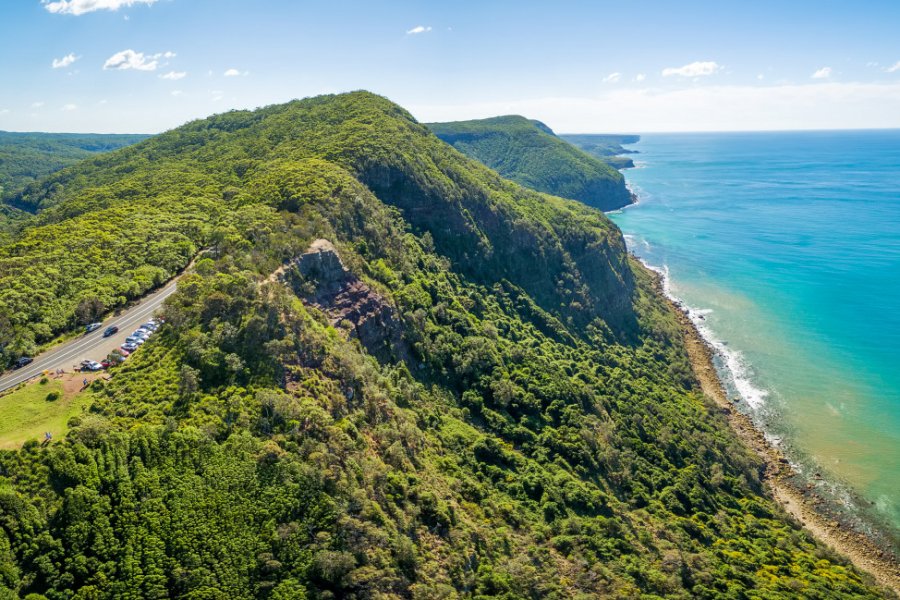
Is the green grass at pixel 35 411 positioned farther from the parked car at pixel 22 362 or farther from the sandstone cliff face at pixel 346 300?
the sandstone cliff face at pixel 346 300

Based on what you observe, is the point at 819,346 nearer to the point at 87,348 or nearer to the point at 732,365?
the point at 732,365

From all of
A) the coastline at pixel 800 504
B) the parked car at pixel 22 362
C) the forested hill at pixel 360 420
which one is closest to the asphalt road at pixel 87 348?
the parked car at pixel 22 362

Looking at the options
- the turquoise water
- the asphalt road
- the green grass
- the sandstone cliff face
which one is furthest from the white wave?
the green grass

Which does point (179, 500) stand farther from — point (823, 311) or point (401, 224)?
point (823, 311)

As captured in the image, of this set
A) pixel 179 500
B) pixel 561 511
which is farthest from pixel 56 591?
pixel 561 511

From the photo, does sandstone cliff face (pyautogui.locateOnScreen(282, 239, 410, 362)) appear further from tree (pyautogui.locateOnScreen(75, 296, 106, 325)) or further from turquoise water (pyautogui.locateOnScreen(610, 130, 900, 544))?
turquoise water (pyautogui.locateOnScreen(610, 130, 900, 544))

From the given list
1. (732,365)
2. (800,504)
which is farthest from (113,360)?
(732,365)
